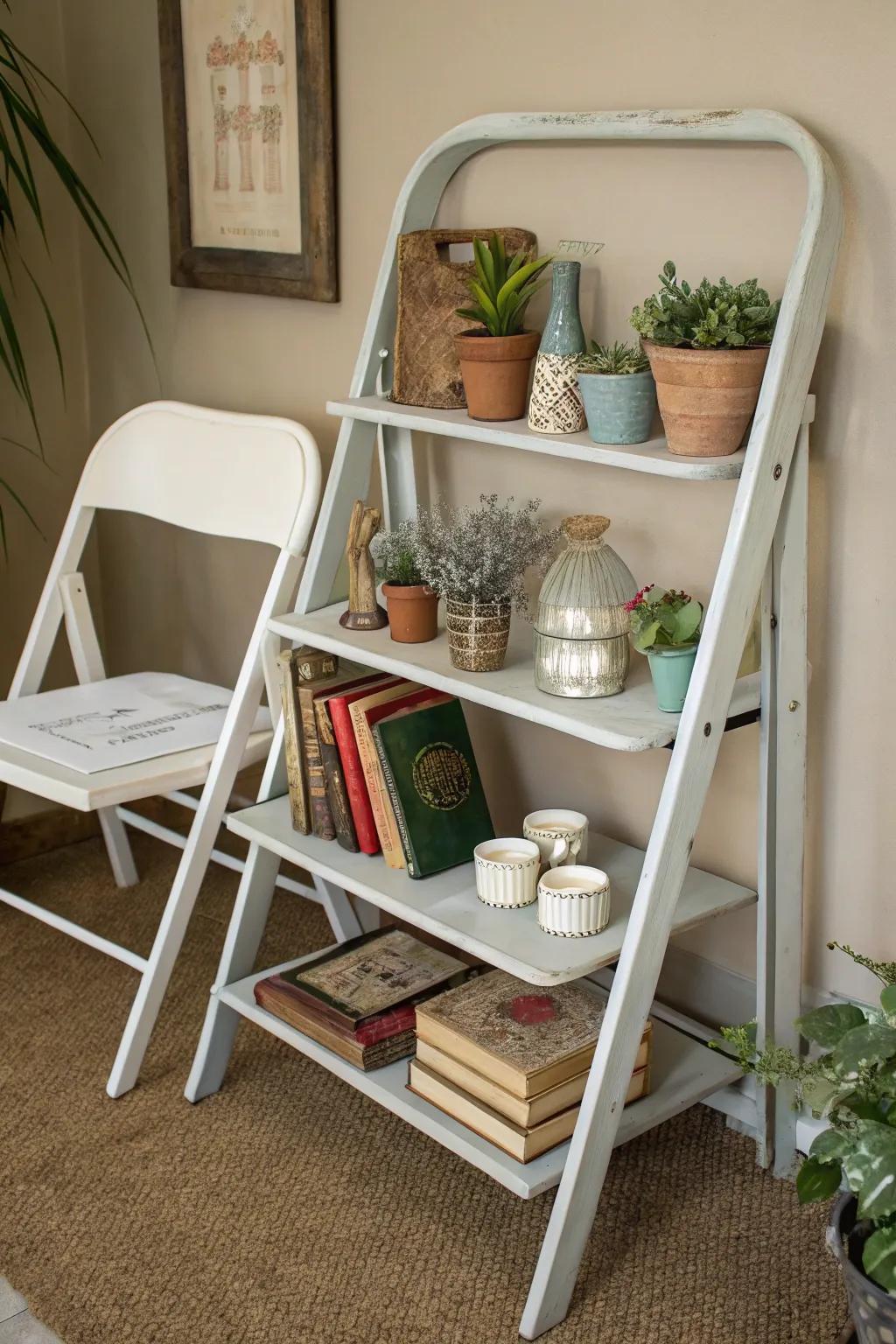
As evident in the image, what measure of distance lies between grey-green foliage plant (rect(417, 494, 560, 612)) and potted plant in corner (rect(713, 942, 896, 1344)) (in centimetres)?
59

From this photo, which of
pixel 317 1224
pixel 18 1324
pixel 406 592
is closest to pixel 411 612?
pixel 406 592

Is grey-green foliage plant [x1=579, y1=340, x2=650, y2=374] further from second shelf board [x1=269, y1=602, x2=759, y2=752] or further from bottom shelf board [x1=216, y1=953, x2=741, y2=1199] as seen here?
bottom shelf board [x1=216, y1=953, x2=741, y2=1199]

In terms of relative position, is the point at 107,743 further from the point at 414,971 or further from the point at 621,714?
the point at 621,714

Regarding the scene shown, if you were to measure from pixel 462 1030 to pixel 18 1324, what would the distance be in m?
0.59

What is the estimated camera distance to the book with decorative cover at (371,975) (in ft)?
5.82

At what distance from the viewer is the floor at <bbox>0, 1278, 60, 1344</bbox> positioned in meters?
1.50

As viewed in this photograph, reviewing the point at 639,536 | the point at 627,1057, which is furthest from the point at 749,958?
the point at 639,536

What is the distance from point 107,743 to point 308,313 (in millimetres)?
753

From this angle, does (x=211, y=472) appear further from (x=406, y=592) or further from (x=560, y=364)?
(x=560, y=364)

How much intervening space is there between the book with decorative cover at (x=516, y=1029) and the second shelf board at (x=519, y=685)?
14.0 inches

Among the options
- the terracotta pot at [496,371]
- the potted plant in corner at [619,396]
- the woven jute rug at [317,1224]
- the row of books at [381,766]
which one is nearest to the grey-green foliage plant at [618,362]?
the potted plant in corner at [619,396]

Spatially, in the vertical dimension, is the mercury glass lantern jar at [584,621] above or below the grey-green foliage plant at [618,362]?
below

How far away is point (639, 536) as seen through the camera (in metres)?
1.79

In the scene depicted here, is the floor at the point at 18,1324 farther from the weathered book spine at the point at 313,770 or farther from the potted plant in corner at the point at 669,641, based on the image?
the potted plant in corner at the point at 669,641
